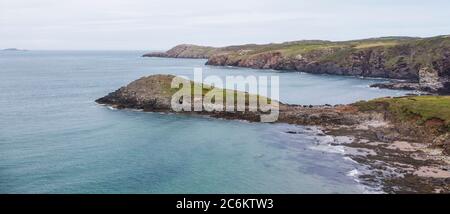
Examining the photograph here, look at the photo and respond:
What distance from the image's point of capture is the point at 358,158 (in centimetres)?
6244

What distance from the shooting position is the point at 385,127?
262 ft

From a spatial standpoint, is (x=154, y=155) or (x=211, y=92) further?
(x=211, y=92)

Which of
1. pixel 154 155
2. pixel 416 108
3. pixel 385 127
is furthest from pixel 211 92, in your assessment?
pixel 416 108

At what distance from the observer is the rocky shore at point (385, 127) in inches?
2114

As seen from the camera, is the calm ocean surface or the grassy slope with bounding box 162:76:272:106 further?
the grassy slope with bounding box 162:76:272:106

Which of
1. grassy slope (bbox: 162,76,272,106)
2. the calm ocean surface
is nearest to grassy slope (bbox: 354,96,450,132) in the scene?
the calm ocean surface

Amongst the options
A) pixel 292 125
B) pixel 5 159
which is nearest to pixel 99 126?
pixel 5 159

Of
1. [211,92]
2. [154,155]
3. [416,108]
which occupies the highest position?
[211,92]

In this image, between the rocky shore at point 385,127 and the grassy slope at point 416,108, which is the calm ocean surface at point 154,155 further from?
the grassy slope at point 416,108

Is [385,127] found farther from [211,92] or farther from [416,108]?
[211,92]

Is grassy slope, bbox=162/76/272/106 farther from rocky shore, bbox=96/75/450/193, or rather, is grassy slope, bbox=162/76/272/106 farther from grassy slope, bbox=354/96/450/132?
grassy slope, bbox=354/96/450/132

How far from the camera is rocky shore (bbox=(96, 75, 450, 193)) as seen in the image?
53688mm
